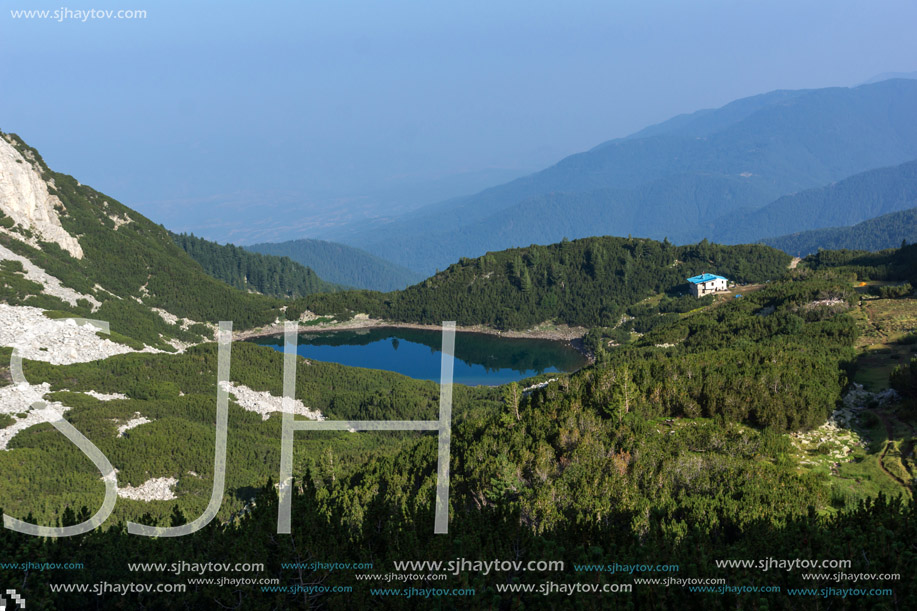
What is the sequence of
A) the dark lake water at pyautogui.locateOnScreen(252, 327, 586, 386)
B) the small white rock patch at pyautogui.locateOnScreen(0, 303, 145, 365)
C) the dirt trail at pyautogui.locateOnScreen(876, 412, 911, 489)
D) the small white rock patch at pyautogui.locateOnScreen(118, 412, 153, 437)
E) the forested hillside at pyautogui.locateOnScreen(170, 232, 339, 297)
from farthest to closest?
1. the forested hillside at pyautogui.locateOnScreen(170, 232, 339, 297)
2. the dark lake water at pyautogui.locateOnScreen(252, 327, 586, 386)
3. the small white rock patch at pyautogui.locateOnScreen(0, 303, 145, 365)
4. the small white rock patch at pyautogui.locateOnScreen(118, 412, 153, 437)
5. the dirt trail at pyautogui.locateOnScreen(876, 412, 911, 489)

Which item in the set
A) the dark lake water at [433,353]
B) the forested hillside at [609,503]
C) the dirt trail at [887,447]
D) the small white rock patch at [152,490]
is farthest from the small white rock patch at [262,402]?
the dirt trail at [887,447]

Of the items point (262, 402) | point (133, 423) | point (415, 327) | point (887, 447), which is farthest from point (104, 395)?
point (415, 327)

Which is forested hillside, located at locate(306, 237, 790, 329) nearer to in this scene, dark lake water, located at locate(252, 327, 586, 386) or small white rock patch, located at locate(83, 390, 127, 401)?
dark lake water, located at locate(252, 327, 586, 386)

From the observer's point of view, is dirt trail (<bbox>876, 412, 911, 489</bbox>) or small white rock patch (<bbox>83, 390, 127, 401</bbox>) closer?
dirt trail (<bbox>876, 412, 911, 489</bbox>)

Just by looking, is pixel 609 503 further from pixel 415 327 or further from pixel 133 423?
pixel 415 327

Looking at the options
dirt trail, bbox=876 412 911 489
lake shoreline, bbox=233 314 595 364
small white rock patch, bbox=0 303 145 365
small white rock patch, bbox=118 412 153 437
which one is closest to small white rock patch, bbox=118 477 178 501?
small white rock patch, bbox=118 412 153 437

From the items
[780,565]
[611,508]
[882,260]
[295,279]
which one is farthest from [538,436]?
[295,279]
